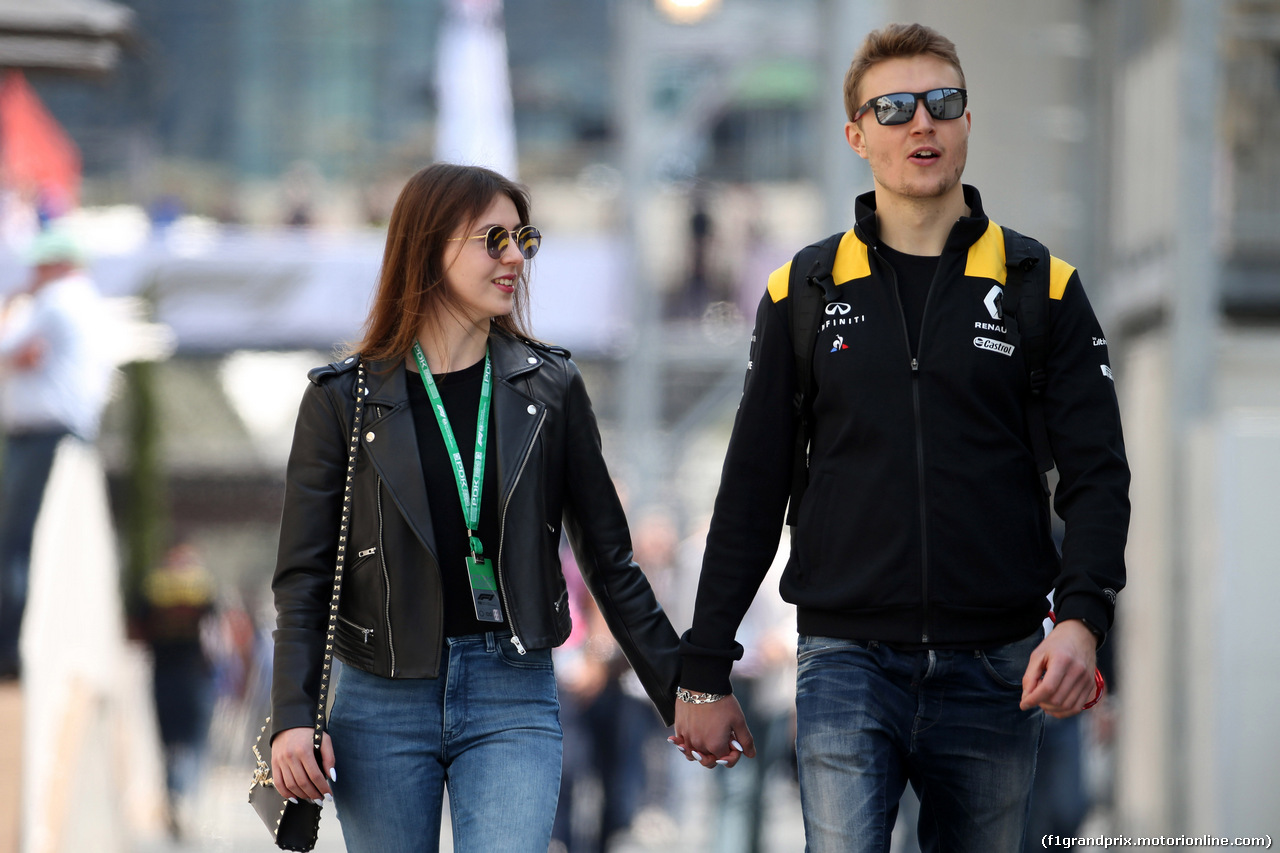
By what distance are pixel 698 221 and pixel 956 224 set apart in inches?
689

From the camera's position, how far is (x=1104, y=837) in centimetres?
1062

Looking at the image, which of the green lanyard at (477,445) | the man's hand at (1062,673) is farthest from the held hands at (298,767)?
the man's hand at (1062,673)

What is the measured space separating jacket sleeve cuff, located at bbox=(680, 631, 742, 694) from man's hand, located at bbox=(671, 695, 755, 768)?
38 mm

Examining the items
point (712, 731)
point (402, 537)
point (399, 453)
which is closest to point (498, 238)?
point (399, 453)

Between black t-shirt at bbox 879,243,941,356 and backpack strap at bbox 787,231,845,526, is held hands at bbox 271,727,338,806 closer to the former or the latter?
backpack strap at bbox 787,231,845,526

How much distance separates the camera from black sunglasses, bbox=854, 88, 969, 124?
349cm

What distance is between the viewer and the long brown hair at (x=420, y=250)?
377 centimetres

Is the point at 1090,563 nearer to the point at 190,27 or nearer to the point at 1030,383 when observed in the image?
the point at 1030,383

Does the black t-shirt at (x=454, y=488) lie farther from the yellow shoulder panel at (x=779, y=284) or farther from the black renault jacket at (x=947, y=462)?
the yellow shoulder panel at (x=779, y=284)

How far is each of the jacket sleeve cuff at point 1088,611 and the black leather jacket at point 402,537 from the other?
0.93m

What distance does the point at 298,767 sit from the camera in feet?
11.3

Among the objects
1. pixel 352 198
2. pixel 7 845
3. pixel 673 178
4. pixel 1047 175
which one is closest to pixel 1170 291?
pixel 1047 175

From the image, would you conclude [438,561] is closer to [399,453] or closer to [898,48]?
[399,453]

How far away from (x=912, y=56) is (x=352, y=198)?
27129mm
